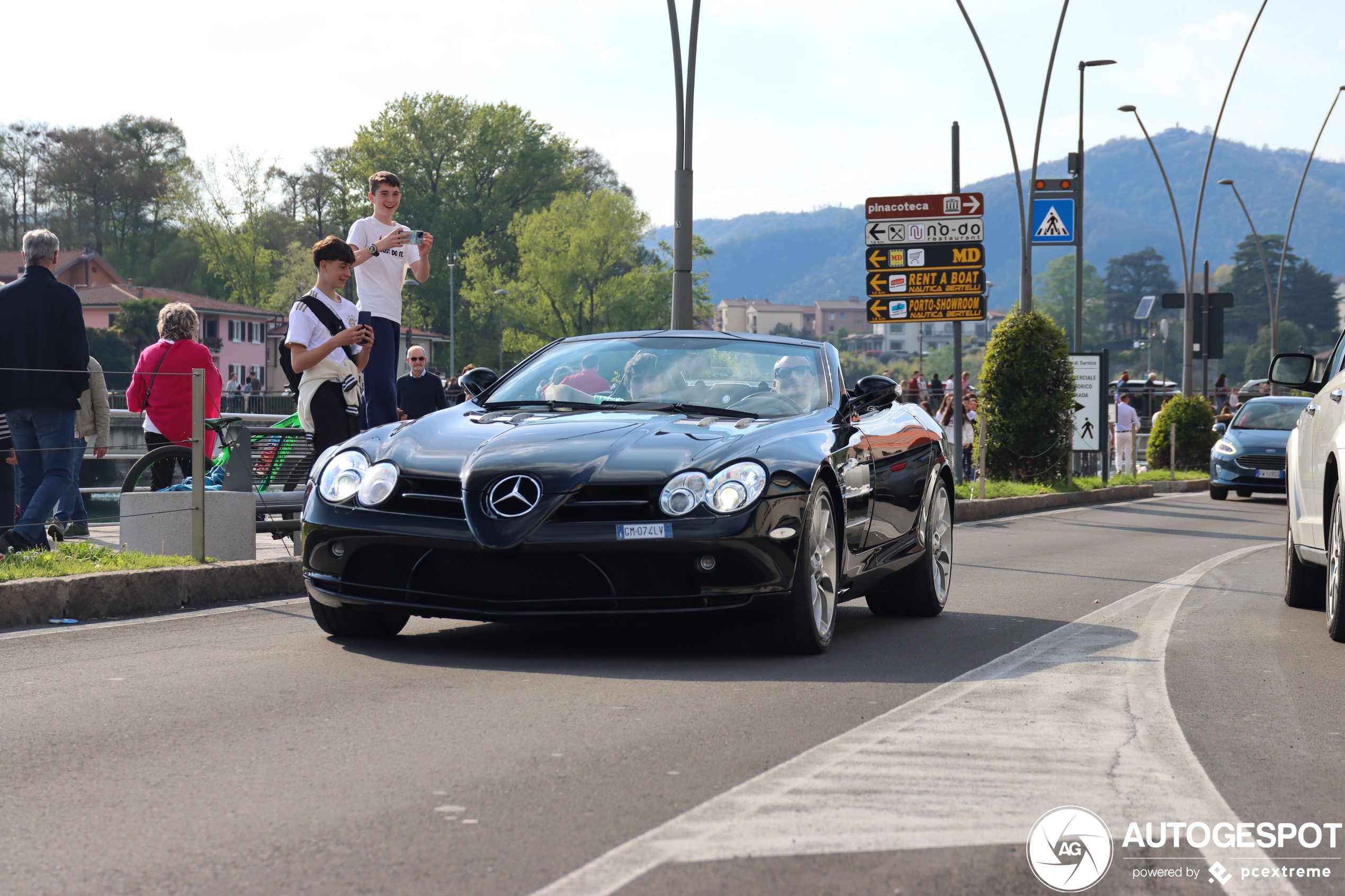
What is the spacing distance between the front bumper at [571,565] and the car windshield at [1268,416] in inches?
863

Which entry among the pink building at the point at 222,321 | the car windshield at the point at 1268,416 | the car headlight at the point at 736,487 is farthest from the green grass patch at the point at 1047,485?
the pink building at the point at 222,321

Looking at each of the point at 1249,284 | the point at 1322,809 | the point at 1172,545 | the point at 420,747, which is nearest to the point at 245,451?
the point at 420,747

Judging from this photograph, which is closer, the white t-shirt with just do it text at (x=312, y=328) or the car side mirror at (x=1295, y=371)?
the car side mirror at (x=1295, y=371)

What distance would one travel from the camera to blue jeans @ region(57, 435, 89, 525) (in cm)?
1030

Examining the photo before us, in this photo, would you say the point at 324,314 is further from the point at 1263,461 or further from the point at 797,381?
the point at 1263,461

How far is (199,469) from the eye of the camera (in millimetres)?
8992

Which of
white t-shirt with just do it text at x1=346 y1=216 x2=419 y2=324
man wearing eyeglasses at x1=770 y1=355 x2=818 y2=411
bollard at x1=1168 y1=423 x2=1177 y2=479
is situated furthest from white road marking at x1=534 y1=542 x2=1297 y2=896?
bollard at x1=1168 y1=423 x2=1177 y2=479

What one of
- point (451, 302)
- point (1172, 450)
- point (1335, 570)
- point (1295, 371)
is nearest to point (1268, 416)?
point (1172, 450)

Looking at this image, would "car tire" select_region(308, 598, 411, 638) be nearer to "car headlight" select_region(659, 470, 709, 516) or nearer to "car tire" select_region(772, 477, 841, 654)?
"car headlight" select_region(659, 470, 709, 516)

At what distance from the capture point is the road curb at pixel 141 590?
7.72m

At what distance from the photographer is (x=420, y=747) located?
4.67m

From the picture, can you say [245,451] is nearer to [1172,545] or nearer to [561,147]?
[1172,545]

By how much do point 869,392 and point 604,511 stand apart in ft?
7.00

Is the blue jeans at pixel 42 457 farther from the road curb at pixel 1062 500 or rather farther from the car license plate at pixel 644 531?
the road curb at pixel 1062 500
